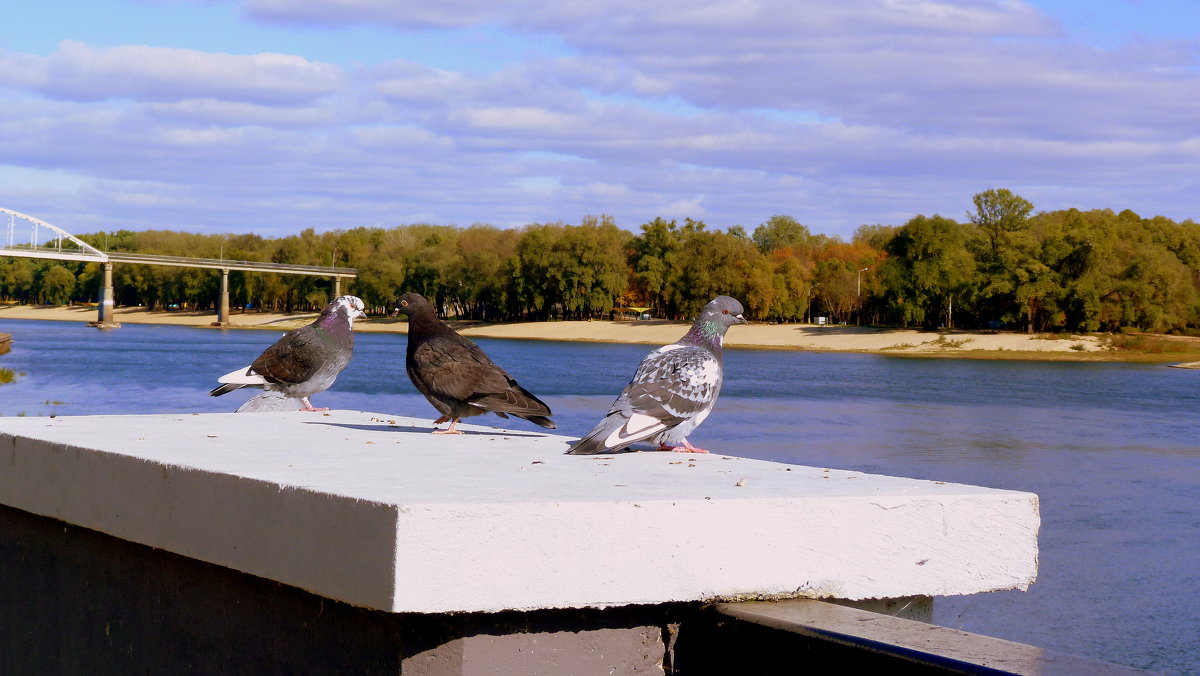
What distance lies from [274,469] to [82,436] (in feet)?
4.61

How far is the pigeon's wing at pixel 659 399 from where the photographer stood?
5.40m

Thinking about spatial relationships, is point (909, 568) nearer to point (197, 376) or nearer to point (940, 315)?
point (197, 376)

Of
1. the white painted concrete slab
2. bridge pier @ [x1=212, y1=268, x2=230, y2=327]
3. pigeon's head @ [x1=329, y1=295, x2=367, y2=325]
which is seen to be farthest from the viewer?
bridge pier @ [x1=212, y1=268, x2=230, y2=327]

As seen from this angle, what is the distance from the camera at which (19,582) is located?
510cm

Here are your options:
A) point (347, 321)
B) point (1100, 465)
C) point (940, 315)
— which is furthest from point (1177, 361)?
point (347, 321)

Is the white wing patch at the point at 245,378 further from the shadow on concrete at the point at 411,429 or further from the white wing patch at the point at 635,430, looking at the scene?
the white wing patch at the point at 635,430

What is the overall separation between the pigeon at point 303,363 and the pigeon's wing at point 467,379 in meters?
2.41

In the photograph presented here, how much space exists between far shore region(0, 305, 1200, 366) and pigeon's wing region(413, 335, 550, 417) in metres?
96.9

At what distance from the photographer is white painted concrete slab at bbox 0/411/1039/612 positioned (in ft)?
10.4

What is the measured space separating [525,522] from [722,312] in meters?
4.17

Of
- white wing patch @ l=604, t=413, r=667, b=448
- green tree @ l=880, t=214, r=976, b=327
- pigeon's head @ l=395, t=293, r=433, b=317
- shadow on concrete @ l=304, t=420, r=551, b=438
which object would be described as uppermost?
green tree @ l=880, t=214, r=976, b=327

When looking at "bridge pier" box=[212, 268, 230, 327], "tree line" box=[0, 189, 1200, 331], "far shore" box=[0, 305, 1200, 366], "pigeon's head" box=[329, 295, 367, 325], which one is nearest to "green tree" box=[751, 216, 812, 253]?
"tree line" box=[0, 189, 1200, 331]

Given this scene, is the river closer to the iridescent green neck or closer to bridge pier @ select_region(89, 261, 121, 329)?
the iridescent green neck

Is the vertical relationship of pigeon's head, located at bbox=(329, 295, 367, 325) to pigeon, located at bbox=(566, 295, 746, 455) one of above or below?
above
